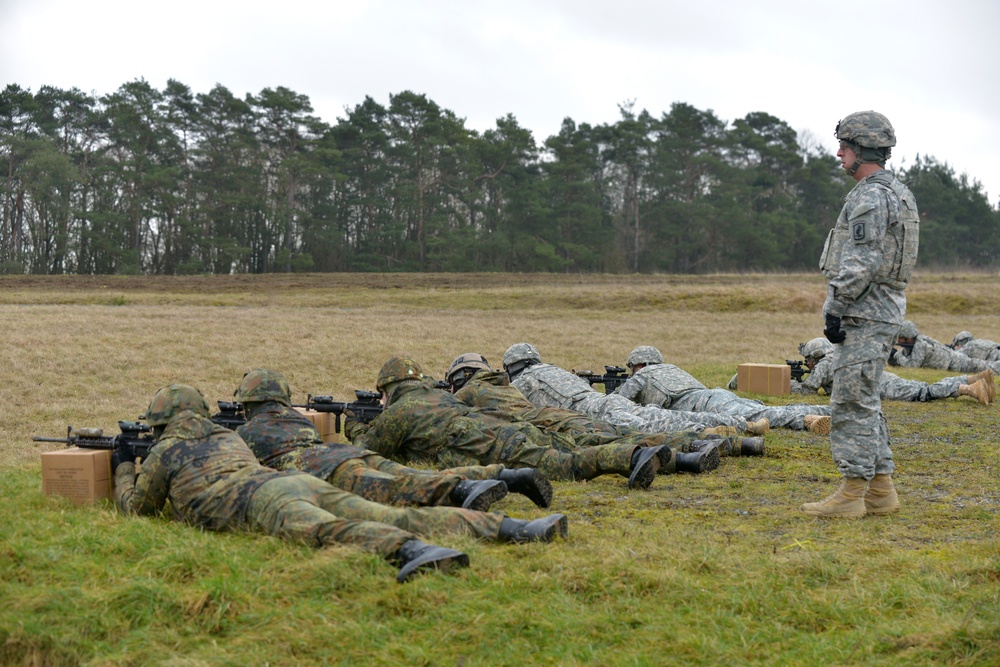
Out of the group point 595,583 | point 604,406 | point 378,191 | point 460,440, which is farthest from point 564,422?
point 378,191

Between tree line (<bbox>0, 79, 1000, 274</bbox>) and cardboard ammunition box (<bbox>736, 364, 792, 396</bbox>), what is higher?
tree line (<bbox>0, 79, 1000, 274</bbox>)

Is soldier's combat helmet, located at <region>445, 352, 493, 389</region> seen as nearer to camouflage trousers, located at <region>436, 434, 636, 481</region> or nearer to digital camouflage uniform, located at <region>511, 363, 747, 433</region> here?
digital camouflage uniform, located at <region>511, 363, 747, 433</region>

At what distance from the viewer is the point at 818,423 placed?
10406 millimetres

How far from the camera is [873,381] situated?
6668 mm

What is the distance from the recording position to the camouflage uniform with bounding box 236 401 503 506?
6.35 m

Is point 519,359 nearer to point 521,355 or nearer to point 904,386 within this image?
point 521,355

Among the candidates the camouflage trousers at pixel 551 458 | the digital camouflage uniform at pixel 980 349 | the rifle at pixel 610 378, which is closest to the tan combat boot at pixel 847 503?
the camouflage trousers at pixel 551 458

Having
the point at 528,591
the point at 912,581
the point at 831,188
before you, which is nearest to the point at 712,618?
the point at 528,591

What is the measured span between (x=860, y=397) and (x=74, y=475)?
5.67 m

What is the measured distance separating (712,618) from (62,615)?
10.2 ft

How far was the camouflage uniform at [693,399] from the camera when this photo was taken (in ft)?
36.3

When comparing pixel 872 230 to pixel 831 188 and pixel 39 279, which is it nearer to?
pixel 39 279

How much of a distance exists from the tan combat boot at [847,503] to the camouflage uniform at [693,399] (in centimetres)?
407

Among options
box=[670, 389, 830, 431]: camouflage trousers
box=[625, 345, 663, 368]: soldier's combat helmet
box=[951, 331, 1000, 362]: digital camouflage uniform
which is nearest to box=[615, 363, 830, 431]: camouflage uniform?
box=[670, 389, 830, 431]: camouflage trousers
